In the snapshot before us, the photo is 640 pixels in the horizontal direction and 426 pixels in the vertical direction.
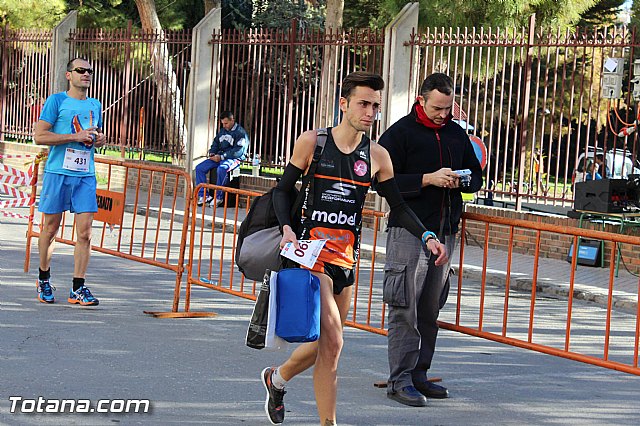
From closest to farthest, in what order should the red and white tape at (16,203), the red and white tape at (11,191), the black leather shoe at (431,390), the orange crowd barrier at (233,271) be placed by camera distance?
the black leather shoe at (431,390), the orange crowd barrier at (233,271), the red and white tape at (16,203), the red and white tape at (11,191)

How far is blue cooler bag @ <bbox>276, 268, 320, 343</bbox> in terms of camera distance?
18.3 ft

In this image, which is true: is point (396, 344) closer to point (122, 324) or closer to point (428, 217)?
point (428, 217)

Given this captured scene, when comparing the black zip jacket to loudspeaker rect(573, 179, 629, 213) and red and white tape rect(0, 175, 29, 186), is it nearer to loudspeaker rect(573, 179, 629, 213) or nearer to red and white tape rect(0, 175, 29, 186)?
loudspeaker rect(573, 179, 629, 213)

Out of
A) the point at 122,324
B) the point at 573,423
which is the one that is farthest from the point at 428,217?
the point at 122,324

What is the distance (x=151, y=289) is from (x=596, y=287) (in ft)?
16.2

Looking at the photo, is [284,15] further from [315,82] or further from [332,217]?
[332,217]

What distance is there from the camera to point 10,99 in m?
26.6

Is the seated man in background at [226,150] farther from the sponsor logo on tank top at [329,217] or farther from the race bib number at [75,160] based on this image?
the sponsor logo on tank top at [329,217]

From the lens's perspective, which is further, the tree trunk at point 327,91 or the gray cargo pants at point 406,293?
the tree trunk at point 327,91

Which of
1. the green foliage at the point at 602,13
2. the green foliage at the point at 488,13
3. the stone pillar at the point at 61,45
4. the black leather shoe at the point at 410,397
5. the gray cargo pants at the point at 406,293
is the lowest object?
the black leather shoe at the point at 410,397

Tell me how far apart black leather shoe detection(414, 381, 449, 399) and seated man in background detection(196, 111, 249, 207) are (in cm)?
1309

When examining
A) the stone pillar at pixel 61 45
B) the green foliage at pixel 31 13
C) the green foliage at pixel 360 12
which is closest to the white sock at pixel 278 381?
the stone pillar at pixel 61 45

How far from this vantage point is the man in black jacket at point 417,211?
6719 mm

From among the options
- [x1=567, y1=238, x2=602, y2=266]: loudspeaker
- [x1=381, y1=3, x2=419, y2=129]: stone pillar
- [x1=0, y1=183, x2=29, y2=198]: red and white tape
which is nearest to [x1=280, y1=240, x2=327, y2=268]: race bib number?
[x1=567, y1=238, x2=602, y2=266]: loudspeaker
